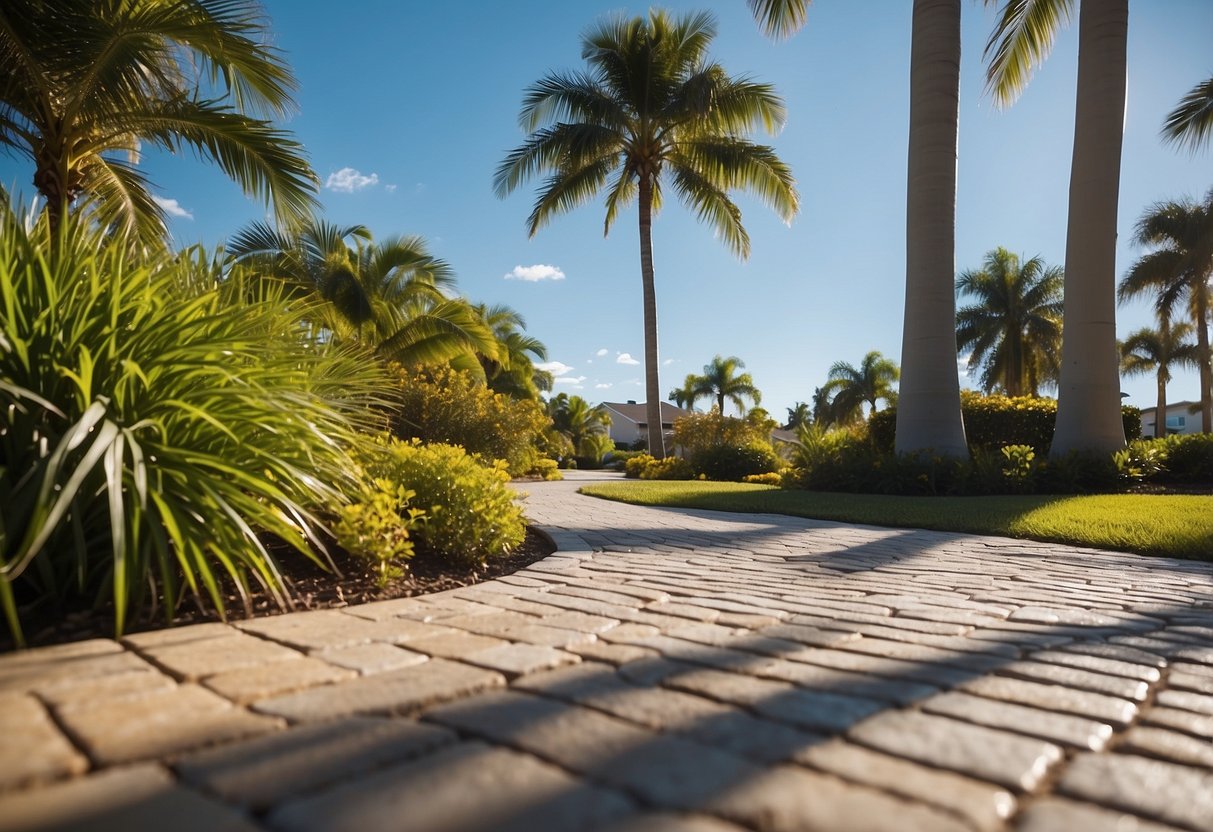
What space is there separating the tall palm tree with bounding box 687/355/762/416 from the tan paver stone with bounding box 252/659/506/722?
4480cm

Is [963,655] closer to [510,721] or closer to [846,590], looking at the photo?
[846,590]

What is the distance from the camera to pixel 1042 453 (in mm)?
12516

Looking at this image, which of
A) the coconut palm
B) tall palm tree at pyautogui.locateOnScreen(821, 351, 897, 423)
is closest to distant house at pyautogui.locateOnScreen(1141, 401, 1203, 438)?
tall palm tree at pyautogui.locateOnScreen(821, 351, 897, 423)

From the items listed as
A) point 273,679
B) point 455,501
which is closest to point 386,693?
point 273,679

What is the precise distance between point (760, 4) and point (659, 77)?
5285mm

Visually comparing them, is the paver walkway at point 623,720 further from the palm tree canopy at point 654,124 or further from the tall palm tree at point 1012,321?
the tall palm tree at point 1012,321

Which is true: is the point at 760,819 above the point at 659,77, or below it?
below

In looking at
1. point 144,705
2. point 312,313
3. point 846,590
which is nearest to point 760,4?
point 312,313

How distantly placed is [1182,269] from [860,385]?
18435 mm

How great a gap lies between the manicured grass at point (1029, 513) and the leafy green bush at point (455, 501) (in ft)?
13.9

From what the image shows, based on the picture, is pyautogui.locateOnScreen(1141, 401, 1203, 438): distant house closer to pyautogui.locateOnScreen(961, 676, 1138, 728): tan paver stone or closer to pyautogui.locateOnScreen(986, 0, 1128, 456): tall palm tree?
pyautogui.locateOnScreen(986, 0, 1128, 456): tall palm tree

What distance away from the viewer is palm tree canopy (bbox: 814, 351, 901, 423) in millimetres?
42625

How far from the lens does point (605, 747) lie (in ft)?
4.82

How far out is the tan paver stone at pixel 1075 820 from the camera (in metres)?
1.22
